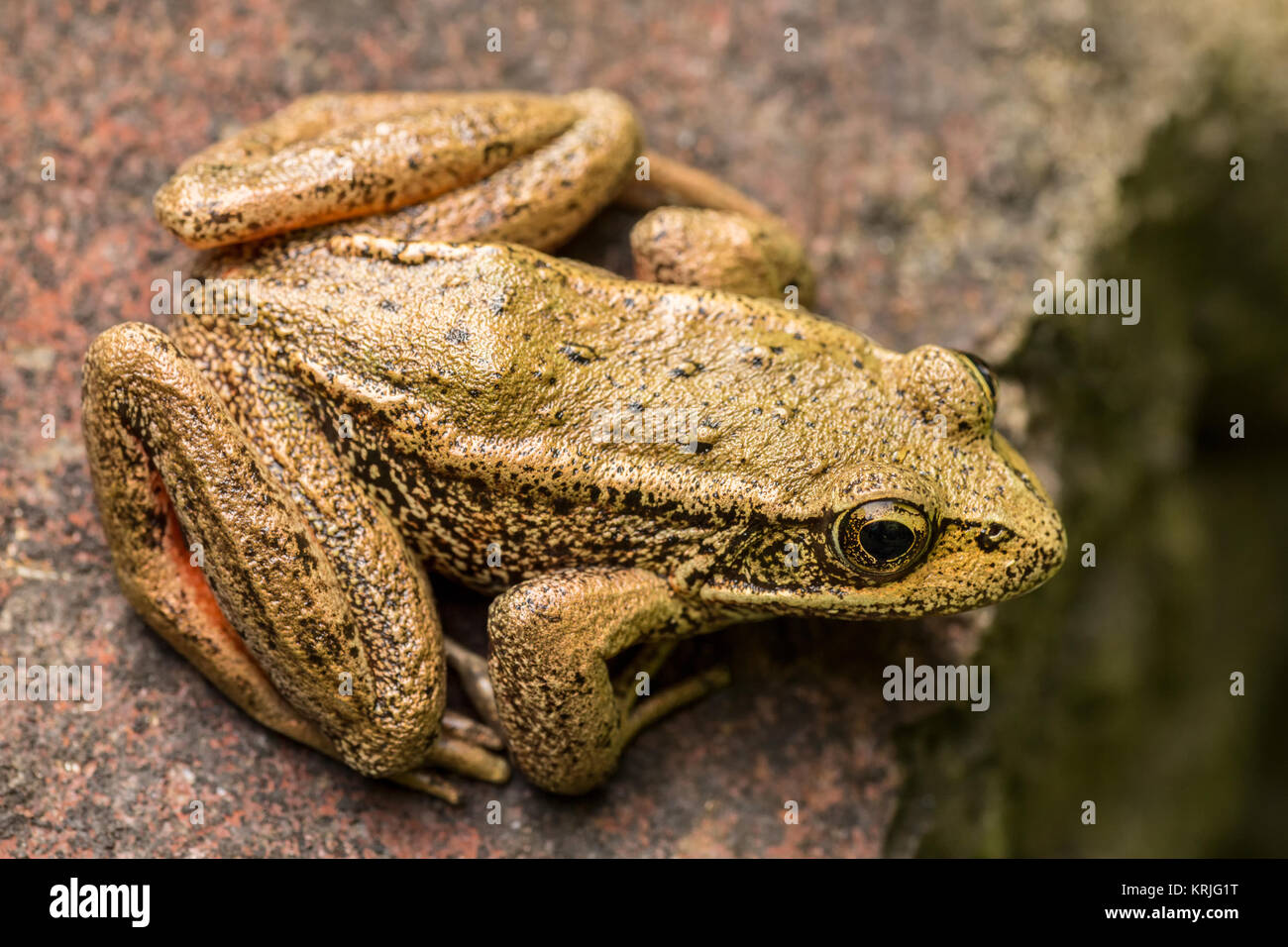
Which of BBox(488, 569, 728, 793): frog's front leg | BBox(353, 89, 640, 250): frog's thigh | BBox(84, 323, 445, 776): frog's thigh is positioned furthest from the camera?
BBox(353, 89, 640, 250): frog's thigh

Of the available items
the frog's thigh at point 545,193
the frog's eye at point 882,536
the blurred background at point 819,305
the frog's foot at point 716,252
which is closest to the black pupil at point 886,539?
the frog's eye at point 882,536

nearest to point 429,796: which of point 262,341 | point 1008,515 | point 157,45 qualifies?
point 262,341

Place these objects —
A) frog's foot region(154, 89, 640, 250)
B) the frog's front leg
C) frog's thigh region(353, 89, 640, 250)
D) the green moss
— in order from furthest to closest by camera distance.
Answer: the green moss, frog's thigh region(353, 89, 640, 250), frog's foot region(154, 89, 640, 250), the frog's front leg

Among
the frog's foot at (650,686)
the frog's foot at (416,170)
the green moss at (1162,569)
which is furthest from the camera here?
the green moss at (1162,569)

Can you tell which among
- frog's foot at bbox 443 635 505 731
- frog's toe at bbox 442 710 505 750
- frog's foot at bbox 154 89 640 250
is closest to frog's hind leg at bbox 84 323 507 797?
frog's toe at bbox 442 710 505 750

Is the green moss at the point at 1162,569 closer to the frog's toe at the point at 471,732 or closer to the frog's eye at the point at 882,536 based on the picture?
the frog's eye at the point at 882,536

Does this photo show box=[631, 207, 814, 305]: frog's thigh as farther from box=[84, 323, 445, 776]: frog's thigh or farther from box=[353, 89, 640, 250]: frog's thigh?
box=[84, 323, 445, 776]: frog's thigh

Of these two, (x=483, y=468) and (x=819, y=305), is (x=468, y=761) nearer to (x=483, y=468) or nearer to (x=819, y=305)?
(x=483, y=468)
